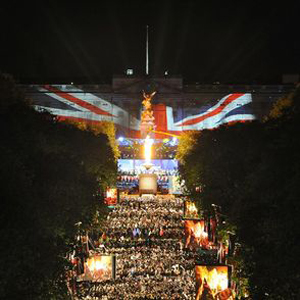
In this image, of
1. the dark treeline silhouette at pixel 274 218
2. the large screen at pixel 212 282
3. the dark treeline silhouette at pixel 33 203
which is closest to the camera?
the dark treeline silhouette at pixel 33 203

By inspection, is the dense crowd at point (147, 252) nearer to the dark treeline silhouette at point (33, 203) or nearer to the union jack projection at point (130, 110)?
the dark treeline silhouette at point (33, 203)

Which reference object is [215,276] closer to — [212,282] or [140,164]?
[212,282]

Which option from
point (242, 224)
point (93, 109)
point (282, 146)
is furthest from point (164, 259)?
point (93, 109)

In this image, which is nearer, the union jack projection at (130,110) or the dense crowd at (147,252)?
the dense crowd at (147,252)

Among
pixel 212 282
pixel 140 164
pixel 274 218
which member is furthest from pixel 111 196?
pixel 140 164

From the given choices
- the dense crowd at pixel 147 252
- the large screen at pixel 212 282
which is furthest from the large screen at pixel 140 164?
the large screen at pixel 212 282

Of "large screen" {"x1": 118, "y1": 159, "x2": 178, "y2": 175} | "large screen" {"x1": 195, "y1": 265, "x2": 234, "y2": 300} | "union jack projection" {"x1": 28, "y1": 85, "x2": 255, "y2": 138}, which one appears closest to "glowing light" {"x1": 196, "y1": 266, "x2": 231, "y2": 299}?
"large screen" {"x1": 195, "y1": 265, "x2": 234, "y2": 300}

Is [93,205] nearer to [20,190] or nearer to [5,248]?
[20,190]

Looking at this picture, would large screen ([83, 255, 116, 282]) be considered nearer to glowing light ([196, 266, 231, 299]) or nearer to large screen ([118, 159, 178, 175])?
glowing light ([196, 266, 231, 299])
